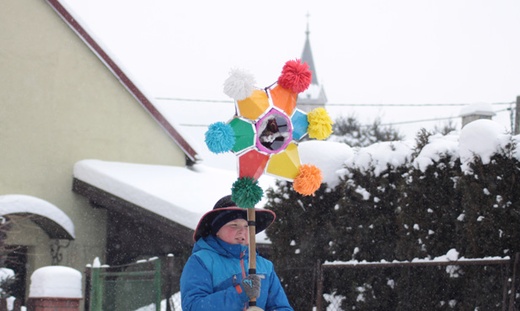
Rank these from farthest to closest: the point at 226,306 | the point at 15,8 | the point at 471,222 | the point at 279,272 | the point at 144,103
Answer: the point at 144,103 < the point at 15,8 < the point at 279,272 < the point at 471,222 < the point at 226,306

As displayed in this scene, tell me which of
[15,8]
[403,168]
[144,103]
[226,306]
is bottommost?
[226,306]

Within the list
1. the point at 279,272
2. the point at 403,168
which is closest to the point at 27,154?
the point at 279,272

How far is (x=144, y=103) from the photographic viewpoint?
16.5 metres

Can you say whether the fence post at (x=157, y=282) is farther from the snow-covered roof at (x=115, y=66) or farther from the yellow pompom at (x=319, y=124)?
the snow-covered roof at (x=115, y=66)

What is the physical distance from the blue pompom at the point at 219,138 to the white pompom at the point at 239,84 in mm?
178

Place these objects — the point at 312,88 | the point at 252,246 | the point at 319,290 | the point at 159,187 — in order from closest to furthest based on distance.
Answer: the point at 252,246 → the point at 319,290 → the point at 159,187 → the point at 312,88

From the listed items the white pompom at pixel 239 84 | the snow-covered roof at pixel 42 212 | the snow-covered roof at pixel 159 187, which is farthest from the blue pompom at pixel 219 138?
the snow-covered roof at pixel 42 212

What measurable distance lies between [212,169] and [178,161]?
1.03 meters

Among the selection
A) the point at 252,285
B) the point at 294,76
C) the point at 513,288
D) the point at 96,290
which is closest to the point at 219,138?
the point at 294,76

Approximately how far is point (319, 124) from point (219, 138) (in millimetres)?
597

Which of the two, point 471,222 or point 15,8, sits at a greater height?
point 15,8

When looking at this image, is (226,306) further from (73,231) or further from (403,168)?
(73,231)

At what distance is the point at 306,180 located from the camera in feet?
14.6

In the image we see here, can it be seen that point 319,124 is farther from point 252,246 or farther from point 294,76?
point 252,246
